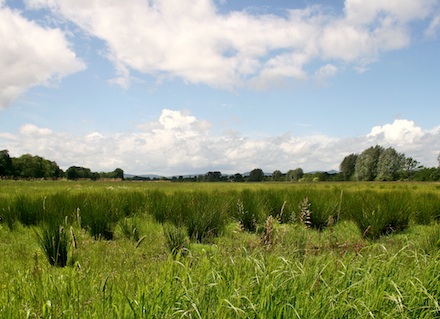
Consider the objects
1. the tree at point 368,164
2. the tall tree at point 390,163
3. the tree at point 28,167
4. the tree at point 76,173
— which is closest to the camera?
the tree at point 28,167

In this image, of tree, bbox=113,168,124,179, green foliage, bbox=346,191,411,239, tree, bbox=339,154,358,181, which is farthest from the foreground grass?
tree, bbox=339,154,358,181

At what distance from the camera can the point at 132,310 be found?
2.21 meters

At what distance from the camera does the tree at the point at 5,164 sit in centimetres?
6912

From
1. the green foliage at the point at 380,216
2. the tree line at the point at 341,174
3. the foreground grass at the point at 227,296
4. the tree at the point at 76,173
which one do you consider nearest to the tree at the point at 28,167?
the tree line at the point at 341,174

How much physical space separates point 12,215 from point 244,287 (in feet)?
24.1

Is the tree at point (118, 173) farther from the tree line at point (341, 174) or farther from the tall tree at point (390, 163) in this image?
the tall tree at point (390, 163)

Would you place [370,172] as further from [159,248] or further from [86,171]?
[159,248]

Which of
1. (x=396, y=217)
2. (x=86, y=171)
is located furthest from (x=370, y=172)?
(x=396, y=217)

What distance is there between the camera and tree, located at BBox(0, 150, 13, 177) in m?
69.1

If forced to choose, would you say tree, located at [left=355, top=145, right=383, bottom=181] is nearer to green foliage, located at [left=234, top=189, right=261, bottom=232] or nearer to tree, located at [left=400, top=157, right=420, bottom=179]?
tree, located at [left=400, top=157, right=420, bottom=179]

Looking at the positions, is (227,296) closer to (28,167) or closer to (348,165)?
(28,167)

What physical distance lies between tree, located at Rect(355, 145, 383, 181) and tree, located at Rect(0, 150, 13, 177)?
80.7 m

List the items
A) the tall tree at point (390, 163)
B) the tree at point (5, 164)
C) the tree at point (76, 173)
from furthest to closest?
the tree at point (76, 173) → the tall tree at point (390, 163) → the tree at point (5, 164)

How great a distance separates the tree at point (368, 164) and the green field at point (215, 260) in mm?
84171
